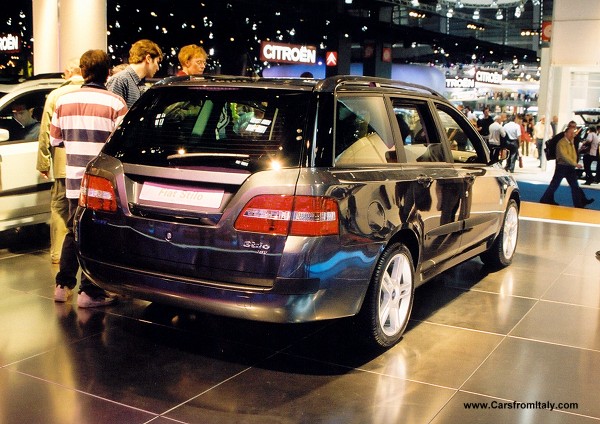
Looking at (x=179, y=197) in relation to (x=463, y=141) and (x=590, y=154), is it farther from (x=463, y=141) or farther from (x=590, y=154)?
(x=590, y=154)

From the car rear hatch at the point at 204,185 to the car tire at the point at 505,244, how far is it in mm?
3441

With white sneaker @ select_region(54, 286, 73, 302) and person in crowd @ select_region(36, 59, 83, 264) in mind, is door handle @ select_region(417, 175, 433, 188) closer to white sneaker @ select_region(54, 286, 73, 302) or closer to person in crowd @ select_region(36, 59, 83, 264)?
white sneaker @ select_region(54, 286, 73, 302)

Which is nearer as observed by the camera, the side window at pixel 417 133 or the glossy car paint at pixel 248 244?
the glossy car paint at pixel 248 244

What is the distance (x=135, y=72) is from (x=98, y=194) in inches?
75.6

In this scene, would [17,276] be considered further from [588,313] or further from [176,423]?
[588,313]

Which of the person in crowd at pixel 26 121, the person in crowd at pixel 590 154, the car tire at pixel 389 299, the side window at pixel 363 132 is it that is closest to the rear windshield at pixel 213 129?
the side window at pixel 363 132

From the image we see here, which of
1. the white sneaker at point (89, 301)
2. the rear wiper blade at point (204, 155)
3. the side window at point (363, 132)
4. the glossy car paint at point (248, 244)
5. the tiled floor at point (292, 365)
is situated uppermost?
the side window at point (363, 132)

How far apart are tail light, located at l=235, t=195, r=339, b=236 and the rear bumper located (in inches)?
10.4

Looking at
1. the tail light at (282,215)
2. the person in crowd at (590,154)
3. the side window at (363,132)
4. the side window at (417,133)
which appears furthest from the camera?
the person in crowd at (590,154)

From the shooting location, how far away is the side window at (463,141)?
6008 millimetres

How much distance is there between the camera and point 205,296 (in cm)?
387

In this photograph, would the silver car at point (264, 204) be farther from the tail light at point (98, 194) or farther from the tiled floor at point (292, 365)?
the tiled floor at point (292, 365)

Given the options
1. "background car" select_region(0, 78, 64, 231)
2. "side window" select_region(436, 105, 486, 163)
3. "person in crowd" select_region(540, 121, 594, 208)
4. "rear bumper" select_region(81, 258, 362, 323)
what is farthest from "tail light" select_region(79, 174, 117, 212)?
"person in crowd" select_region(540, 121, 594, 208)

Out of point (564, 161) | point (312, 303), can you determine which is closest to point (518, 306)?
point (312, 303)
